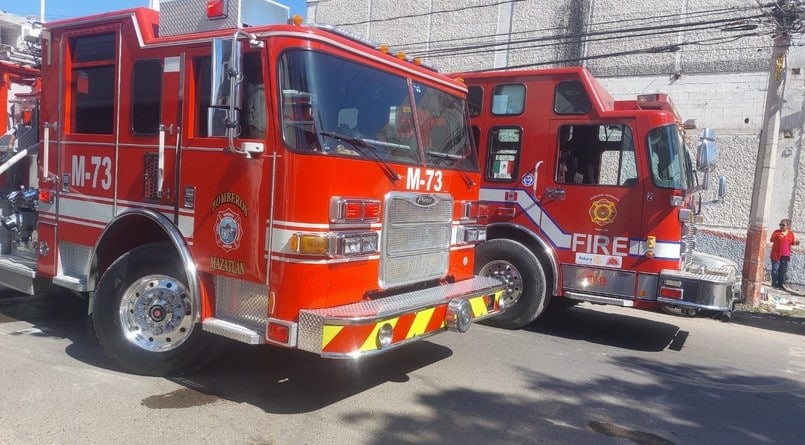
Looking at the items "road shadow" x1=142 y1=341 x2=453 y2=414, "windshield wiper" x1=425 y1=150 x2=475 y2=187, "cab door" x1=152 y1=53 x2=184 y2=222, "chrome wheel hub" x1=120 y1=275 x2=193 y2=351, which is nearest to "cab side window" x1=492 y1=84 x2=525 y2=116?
"windshield wiper" x1=425 y1=150 x2=475 y2=187

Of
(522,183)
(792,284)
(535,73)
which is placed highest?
(535,73)

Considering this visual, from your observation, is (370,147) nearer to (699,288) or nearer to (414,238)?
(414,238)

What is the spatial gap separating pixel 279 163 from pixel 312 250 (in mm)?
599

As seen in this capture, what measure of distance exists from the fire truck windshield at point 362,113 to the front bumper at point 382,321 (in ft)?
3.39

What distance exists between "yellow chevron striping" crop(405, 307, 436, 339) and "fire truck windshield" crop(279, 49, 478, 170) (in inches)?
44.6

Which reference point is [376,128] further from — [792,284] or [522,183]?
[792,284]

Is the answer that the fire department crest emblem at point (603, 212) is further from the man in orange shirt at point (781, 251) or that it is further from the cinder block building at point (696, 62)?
the man in orange shirt at point (781, 251)

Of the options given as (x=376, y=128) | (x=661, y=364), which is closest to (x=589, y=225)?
(x=661, y=364)

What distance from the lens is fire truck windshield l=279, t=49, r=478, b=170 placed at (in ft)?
13.3

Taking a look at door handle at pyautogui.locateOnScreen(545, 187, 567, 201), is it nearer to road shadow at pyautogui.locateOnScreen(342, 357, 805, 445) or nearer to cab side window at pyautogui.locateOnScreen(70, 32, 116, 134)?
road shadow at pyautogui.locateOnScreen(342, 357, 805, 445)

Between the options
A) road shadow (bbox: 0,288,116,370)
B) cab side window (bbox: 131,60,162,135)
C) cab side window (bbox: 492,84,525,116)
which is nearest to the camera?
cab side window (bbox: 131,60,162,135)

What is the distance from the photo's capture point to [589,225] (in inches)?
275

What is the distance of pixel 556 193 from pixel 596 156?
622mm

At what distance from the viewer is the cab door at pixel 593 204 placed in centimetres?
675
